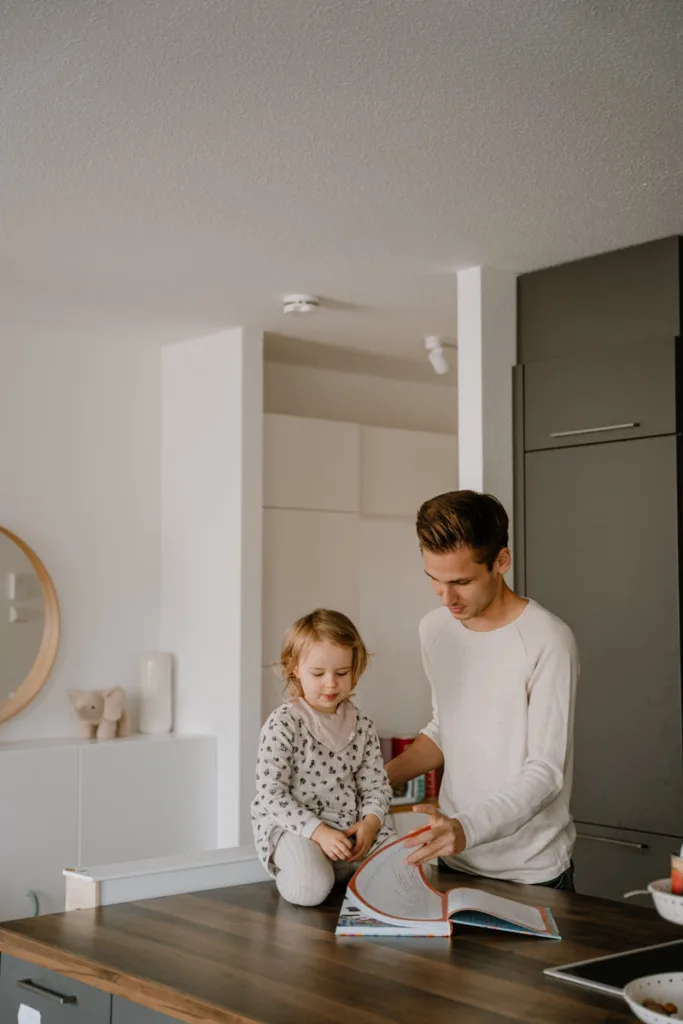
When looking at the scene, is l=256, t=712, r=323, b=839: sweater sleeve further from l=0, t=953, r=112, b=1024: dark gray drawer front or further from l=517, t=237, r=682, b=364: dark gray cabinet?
l=517, t=237, r=682, b=364: dark gray cabinet

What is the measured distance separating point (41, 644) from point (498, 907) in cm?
313

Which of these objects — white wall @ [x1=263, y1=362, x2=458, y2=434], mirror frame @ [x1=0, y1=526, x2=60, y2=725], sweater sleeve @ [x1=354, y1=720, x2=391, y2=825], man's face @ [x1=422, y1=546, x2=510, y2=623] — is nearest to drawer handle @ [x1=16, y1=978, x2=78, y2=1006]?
sweater sleeve @ [x1=354, y1=720, x2=391, y2=825]

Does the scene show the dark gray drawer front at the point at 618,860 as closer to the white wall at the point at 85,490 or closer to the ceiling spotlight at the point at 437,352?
the ceiling spotlight at the point at 437,352

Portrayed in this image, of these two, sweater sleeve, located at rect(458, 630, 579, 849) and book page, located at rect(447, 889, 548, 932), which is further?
sweater sleeve, located at rect(458, 630, 579, 849)

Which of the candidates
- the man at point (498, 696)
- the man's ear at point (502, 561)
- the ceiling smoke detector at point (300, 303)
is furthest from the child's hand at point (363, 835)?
the ceiling smoke detector at point (300, 303)

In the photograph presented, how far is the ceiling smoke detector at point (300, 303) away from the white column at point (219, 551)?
0.52m

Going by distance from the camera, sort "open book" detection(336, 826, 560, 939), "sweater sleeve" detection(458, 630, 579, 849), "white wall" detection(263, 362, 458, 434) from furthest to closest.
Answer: "white wall" detection(263, 362, 458, 434), "sweater sleeve" detection(458, 630, 579, 849), "open book" detection(336, 826, 560, 939)

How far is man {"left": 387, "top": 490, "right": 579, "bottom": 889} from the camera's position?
2.38 meters

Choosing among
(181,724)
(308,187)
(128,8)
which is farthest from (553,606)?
(128,8)

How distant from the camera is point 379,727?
220 inches

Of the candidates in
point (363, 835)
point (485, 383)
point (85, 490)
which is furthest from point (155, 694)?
point (363, 835)

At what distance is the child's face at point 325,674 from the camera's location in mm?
2447

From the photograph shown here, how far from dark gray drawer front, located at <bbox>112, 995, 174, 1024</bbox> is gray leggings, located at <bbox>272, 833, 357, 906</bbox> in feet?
1.53

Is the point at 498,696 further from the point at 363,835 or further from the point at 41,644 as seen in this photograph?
the point at 41,644
